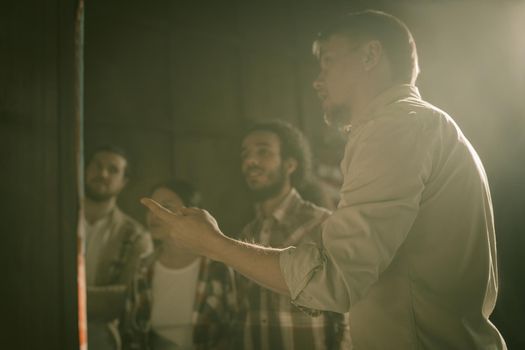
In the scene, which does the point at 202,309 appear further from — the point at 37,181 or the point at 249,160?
the point at 37,181

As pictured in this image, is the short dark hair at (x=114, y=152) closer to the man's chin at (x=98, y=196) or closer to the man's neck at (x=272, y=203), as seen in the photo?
the man's chin at (x=98, y=196)

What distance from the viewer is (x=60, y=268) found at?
633 millimetres

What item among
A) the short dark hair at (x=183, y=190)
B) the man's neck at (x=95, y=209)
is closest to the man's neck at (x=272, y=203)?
the short dark hair at (x=183, y=190)

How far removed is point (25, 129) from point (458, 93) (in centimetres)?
156

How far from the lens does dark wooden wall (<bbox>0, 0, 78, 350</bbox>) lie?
1.99 ft

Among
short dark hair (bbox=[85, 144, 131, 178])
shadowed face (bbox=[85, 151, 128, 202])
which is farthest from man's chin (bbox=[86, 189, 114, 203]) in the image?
short dark hair (bbox=[85, 144, 131, 178])

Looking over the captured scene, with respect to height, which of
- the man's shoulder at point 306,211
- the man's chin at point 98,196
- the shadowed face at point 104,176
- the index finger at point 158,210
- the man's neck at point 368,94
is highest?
the man's neck at point 368,94

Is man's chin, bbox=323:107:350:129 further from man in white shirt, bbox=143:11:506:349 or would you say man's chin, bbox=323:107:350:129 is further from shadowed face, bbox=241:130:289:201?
shadowed face, bbox=241:130:289:201

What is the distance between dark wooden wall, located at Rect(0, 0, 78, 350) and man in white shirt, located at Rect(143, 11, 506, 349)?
0.52 ft

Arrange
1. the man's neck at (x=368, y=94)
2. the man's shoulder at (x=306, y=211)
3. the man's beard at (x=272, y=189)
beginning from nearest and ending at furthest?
the man's neck at (x=368, y=94) → the man's shoulder at (x=306, y=211) → the man's beard at (x=272, y=189)

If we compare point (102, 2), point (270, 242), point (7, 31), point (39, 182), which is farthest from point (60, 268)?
point (102, 2)

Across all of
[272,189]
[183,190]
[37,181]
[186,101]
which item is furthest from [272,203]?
[37,181]

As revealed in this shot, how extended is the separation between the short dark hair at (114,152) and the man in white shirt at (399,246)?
1.33 m

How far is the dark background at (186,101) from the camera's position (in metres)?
0.62
